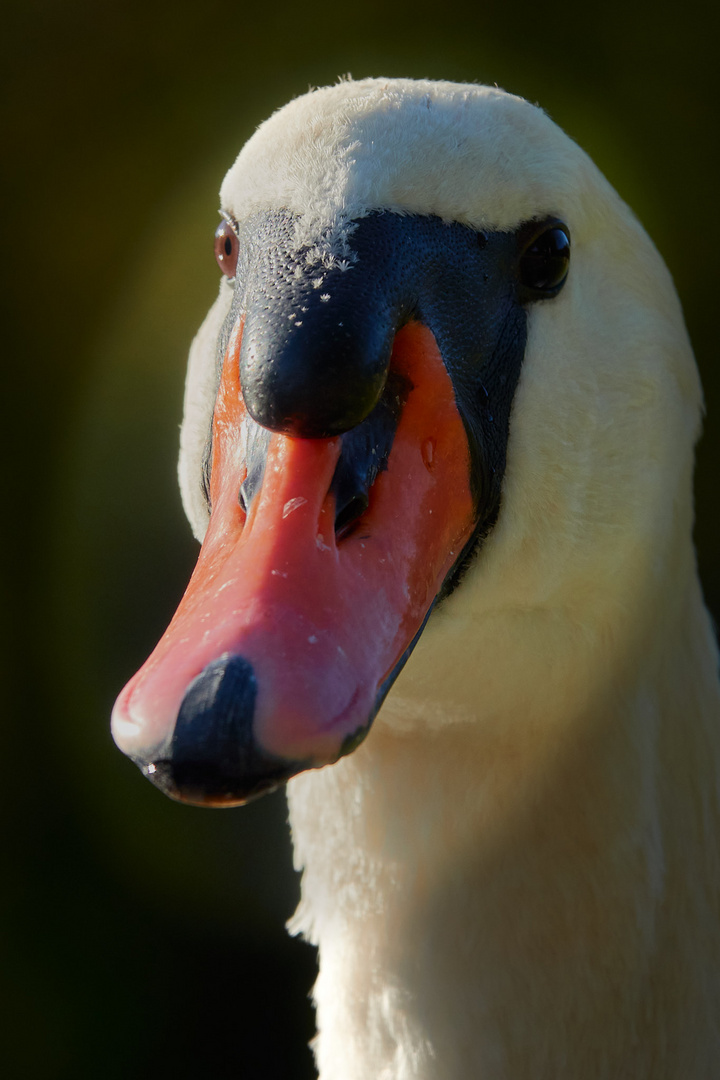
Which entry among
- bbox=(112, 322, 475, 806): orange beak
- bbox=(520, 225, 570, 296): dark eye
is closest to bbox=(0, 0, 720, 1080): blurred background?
bbox=(520, 225, 570, 296): dark eye

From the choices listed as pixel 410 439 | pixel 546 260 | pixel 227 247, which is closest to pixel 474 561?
pixel 410 439

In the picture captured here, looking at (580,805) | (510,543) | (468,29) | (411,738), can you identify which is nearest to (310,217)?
(510,543)

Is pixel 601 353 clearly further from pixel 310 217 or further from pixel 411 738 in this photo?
pixel 411 738

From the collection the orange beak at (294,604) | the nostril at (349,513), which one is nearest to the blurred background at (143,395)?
the orange beak at (294,604)

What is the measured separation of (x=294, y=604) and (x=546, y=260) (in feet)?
2.65

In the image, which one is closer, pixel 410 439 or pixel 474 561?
pixel 410 439

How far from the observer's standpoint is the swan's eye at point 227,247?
1.70 meters

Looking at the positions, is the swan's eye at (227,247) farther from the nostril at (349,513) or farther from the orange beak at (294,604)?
the nostril at (349,513)

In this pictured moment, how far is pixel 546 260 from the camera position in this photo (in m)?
1.62

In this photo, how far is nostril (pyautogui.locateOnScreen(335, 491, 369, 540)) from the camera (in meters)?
1.20

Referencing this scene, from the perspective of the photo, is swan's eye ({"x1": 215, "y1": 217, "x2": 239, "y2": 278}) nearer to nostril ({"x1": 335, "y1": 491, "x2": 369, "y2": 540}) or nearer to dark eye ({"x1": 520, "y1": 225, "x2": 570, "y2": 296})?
dark eye ({"x1": 520, "y1": 225, "x2": 570, "y2": 296})

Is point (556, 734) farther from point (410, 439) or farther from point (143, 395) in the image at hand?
point (143, 395)

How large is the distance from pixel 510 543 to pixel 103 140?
3.72 metres

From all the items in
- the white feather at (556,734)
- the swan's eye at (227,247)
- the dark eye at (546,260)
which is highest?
the swan's eye at (227,247)
